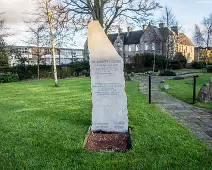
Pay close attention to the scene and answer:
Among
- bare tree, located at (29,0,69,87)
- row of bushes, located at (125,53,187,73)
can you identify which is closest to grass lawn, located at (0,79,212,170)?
bare tree, located at (29,0,69,87)

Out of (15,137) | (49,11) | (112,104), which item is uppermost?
(49,11)

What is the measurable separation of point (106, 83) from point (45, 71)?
24.6m

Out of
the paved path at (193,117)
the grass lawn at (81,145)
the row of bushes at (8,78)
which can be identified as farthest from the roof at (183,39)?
Result: the grass lawn at (81,145)

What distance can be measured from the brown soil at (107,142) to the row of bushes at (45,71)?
2369 centimetres

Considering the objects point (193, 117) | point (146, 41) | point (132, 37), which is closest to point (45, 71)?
point (193, 117)

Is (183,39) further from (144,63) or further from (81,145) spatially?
(81,145)

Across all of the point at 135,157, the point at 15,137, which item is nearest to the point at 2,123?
the point at 15,137

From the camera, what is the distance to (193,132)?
Answer: 18.2 ft

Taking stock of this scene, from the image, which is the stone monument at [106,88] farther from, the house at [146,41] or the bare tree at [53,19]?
the house at [146,41]

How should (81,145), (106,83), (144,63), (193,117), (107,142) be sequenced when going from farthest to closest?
1. (144,63)
2. (193,117)
3. (106,83)
4. (107,142)
5. (81,145)

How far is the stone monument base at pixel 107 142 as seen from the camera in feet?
15.4

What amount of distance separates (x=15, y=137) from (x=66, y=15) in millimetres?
15147

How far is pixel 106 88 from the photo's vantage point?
17.8ft

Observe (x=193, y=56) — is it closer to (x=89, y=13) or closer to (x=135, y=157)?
(x=89, y=13)
